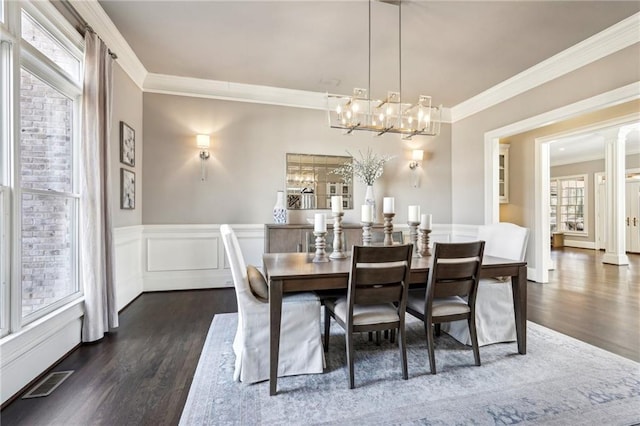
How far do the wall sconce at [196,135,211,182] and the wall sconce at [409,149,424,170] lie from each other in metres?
3.27

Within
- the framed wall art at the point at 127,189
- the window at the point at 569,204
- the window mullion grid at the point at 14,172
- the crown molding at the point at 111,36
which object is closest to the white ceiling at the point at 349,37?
the crown molding at the point at 111,36

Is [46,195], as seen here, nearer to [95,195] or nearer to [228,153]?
[95,195]

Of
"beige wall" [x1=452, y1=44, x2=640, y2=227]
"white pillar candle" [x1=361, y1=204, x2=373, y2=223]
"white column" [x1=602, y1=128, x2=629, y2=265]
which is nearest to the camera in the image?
"white pillar candle" [x1=361, y1=204, x2=373, y2=223]

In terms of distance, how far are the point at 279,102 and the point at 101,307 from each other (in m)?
3.39

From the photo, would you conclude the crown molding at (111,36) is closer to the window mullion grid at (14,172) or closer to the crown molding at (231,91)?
the crown molding at (231,91)

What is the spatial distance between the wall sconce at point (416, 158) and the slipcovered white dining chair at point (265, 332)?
12.1 feet

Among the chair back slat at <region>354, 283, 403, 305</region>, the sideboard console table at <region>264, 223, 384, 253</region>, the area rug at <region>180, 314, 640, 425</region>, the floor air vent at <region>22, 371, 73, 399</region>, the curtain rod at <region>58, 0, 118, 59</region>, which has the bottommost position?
the area rug at <region>180, 314, 640, 425</region>

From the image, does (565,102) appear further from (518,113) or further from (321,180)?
(321,180)

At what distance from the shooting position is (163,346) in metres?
2.45

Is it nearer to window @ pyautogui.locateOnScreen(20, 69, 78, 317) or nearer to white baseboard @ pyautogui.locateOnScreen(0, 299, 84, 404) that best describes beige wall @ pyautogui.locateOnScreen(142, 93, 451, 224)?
window @ pyautogui.locateOnScreen(20, 69, 78, 317)

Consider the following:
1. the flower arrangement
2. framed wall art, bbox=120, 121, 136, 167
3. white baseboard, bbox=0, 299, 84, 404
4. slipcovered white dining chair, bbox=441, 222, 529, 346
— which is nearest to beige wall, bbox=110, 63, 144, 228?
framed wall art, bbox=120, 121, 136, 167

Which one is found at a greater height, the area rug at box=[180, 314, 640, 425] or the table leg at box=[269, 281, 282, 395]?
the table leg at box=[269, 281, 282, 395]

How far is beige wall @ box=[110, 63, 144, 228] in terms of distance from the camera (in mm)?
3193

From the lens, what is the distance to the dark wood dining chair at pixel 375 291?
186 centimetres
